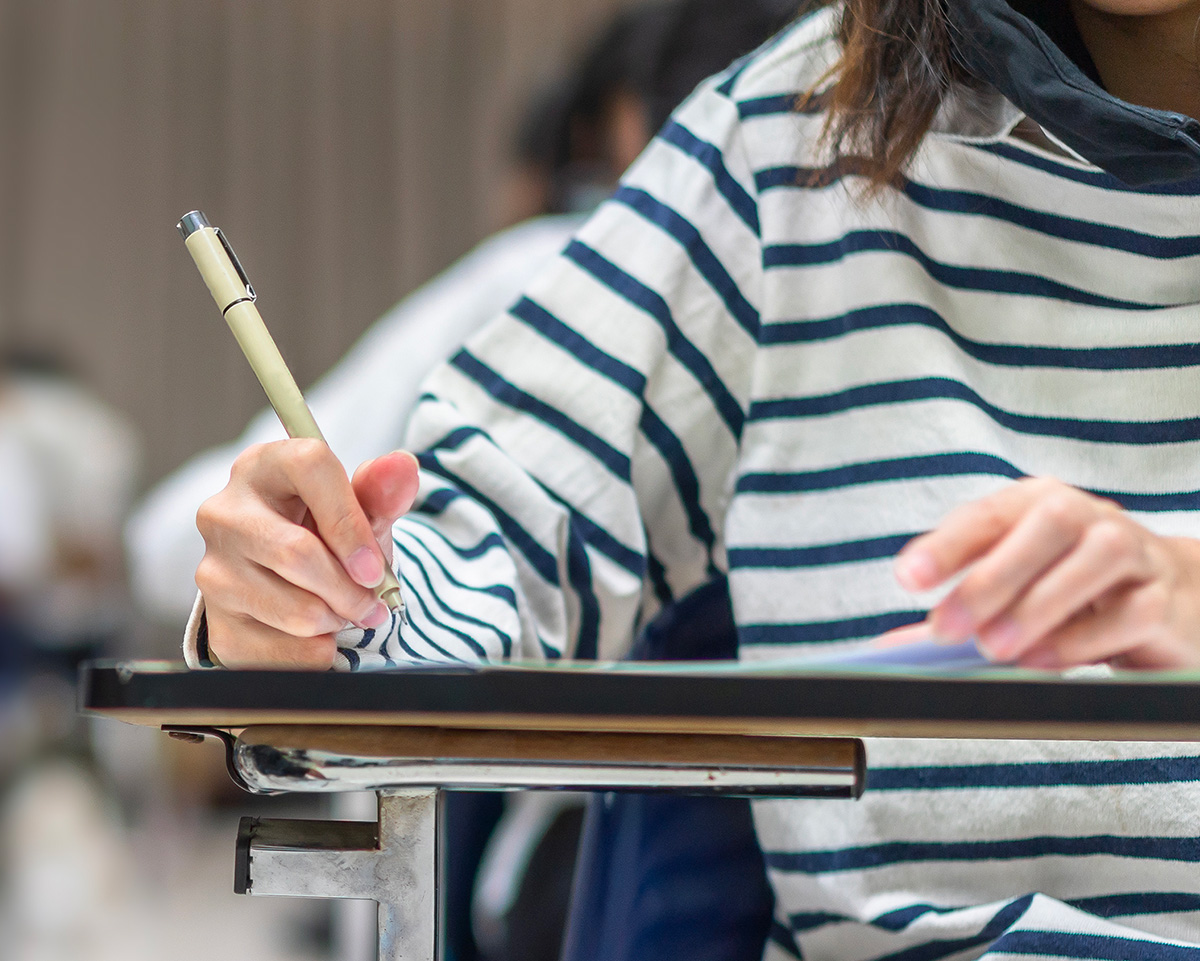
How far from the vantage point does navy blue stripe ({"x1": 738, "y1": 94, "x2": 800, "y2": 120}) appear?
0.63m

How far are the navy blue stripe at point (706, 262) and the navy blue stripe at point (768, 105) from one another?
0.06m

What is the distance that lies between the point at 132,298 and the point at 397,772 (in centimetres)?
395

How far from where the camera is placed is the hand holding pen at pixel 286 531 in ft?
1.33

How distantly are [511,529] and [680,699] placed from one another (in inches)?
12.1

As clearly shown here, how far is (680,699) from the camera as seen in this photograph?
0.28 meters

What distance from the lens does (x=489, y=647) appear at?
51cm

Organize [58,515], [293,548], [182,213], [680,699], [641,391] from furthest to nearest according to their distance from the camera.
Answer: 1. [182,213]
2. [58,515]
3. [641,391]
4. [293,548]
5. [680,699]

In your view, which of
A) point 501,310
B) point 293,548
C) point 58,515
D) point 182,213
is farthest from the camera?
point 182,213

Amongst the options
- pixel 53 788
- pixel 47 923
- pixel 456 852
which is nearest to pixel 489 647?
pixel 456 852

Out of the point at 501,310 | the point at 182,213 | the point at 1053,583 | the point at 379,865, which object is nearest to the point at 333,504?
the point at 379,865

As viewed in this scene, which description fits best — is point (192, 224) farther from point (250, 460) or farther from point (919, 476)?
point (919, 476)

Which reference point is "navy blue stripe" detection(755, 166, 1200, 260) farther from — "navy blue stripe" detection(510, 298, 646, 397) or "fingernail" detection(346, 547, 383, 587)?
"fingernail" detection(346, 547, 383, 587)

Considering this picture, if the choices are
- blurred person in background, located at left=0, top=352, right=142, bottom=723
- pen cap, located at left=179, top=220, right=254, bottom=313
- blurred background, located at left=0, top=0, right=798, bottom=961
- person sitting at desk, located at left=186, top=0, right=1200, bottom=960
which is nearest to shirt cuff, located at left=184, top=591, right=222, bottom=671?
person sitting at desk, located at left=186, top=0, right=1200, bottom=960

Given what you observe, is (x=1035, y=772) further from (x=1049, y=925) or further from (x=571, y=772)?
(x=571, y=772)
